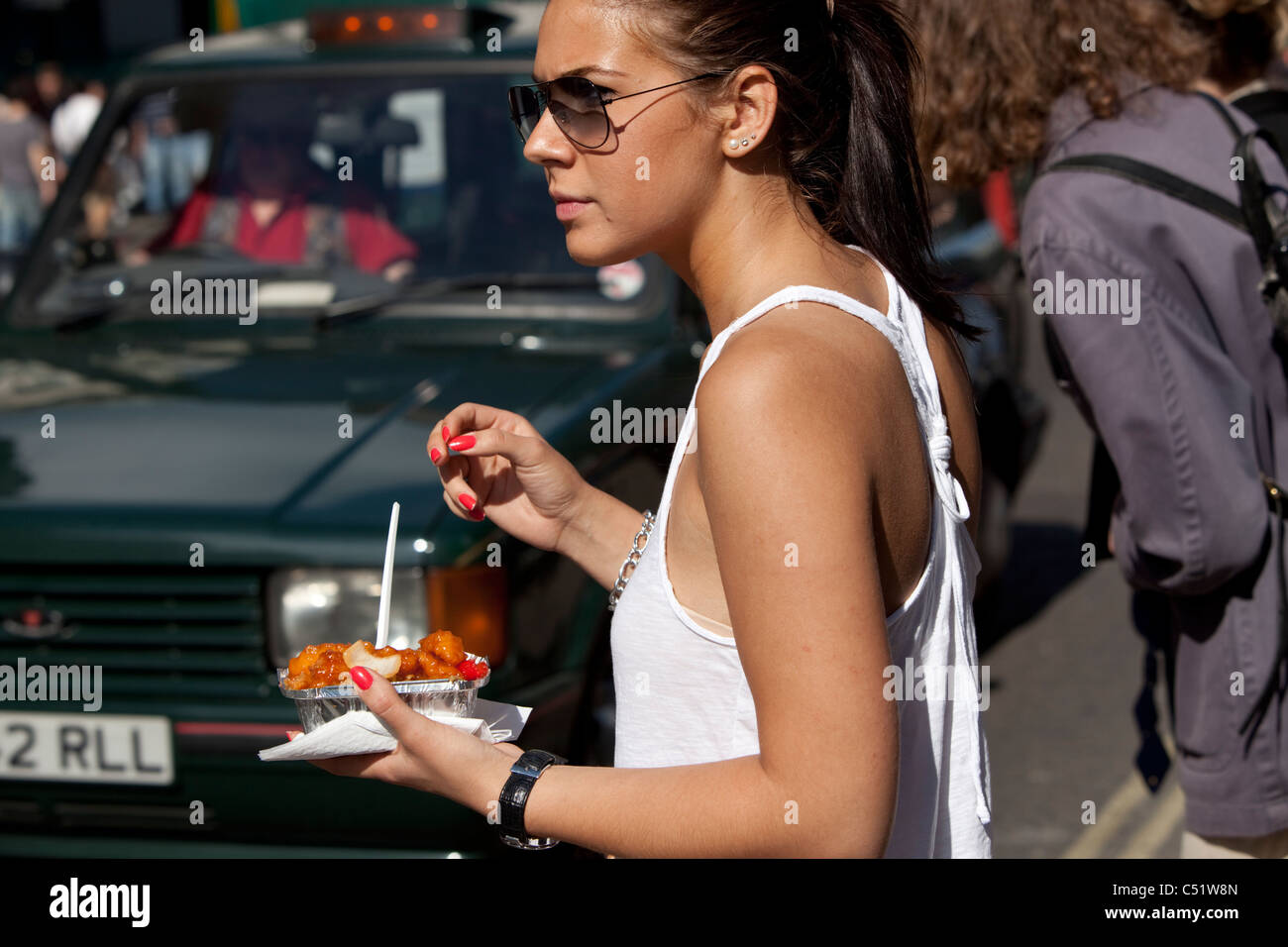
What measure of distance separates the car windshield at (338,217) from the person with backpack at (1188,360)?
5.45 feet

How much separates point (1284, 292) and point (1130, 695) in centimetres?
332

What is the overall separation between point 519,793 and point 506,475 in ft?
1.99

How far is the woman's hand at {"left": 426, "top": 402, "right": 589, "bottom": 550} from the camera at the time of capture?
1.85m

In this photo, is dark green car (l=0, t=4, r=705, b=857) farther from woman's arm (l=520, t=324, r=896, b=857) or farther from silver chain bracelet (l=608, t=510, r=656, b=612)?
woman's arm (l=520, t=324, r=896, b=857)

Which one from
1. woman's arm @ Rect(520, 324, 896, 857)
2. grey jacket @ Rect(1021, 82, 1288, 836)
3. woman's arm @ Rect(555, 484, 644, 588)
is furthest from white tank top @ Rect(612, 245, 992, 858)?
grey jacket @ Rect(1021, 82, 1288, 836)

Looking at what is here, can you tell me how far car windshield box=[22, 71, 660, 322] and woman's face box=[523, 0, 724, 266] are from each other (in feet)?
7.43

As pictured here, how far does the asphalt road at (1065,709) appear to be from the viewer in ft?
13.7

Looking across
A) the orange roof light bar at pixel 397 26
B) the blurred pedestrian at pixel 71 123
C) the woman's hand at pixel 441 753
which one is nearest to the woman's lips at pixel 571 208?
the woman's hand at pixel 441 753

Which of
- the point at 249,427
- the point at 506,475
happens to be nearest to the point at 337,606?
the point at 249,427

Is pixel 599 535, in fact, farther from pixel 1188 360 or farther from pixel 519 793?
pixel 1188 360

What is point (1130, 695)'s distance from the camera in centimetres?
529

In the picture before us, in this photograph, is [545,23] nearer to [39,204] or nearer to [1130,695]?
[1130,695]

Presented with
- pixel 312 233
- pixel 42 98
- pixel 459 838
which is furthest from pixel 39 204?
pixel 459 838

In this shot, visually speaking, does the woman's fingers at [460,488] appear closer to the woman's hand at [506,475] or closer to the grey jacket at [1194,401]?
the woman's hand at [506,475]
